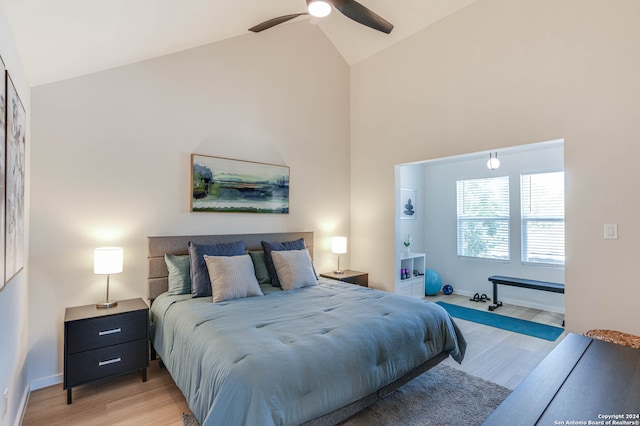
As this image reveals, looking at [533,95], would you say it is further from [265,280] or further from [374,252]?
[265,280]

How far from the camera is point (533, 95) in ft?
9.97

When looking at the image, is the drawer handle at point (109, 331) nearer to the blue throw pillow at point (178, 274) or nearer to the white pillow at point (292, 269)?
the blue throw pillow at point (178, 274)

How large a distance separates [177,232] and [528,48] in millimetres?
3866

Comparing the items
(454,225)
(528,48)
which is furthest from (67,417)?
(454,225)

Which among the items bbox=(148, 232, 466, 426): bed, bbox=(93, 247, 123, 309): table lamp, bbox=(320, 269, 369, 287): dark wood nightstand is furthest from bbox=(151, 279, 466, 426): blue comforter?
bbox=(320, 269, 369, 287): dark wood nightstand

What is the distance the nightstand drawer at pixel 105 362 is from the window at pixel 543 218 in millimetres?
5248

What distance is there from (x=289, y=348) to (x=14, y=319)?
5.75 feet

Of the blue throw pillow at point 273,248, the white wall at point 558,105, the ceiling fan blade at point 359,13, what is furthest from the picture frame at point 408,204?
the ceiling fan blade at point 359,13

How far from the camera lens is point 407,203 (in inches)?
233

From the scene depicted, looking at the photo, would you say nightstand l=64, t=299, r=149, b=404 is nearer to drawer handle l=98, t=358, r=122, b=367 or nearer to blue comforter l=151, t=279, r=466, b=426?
drawer handle l=98, t=358, r=122, b=367

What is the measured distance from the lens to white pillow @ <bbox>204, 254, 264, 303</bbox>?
279 cm

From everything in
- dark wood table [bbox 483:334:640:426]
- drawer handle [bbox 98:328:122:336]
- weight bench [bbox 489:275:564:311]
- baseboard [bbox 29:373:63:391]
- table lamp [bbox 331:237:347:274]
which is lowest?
baseboard [bbox 29:373:63:391]

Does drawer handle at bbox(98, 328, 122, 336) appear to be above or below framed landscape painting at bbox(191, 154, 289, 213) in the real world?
below

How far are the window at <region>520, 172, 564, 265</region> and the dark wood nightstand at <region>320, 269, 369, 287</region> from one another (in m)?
2.63
